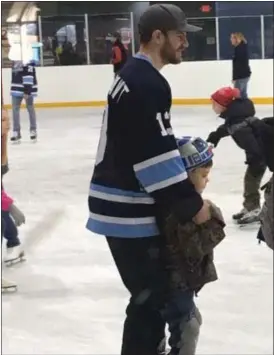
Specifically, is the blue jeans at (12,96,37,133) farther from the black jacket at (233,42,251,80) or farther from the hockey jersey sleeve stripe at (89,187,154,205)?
the hockey jersey sleeve stripe at (89,187,154,205)

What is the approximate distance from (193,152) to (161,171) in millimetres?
159

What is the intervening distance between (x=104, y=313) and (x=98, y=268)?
60cm

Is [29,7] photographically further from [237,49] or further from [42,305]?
[42,305]

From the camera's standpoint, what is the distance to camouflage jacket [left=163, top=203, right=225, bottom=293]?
62.9 inches

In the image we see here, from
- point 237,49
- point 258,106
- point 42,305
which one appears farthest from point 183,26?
point 258,106

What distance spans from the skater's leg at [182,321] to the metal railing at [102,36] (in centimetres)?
912

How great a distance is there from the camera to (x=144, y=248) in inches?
64.1

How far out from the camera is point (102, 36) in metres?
11.2

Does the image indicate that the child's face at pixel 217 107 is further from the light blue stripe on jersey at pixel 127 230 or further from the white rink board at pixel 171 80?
the white rink board at pixel 171 80

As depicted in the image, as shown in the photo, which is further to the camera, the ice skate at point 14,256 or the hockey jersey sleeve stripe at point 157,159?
the ice skate at point 14,256

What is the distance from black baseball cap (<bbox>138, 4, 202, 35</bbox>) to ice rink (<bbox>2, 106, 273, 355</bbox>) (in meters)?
0.90

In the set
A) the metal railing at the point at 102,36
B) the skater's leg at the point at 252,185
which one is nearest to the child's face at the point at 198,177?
the skater's leg at the point at 252,185

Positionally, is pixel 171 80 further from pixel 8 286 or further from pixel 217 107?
pixel 8 286

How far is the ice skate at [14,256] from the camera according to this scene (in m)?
3.22
